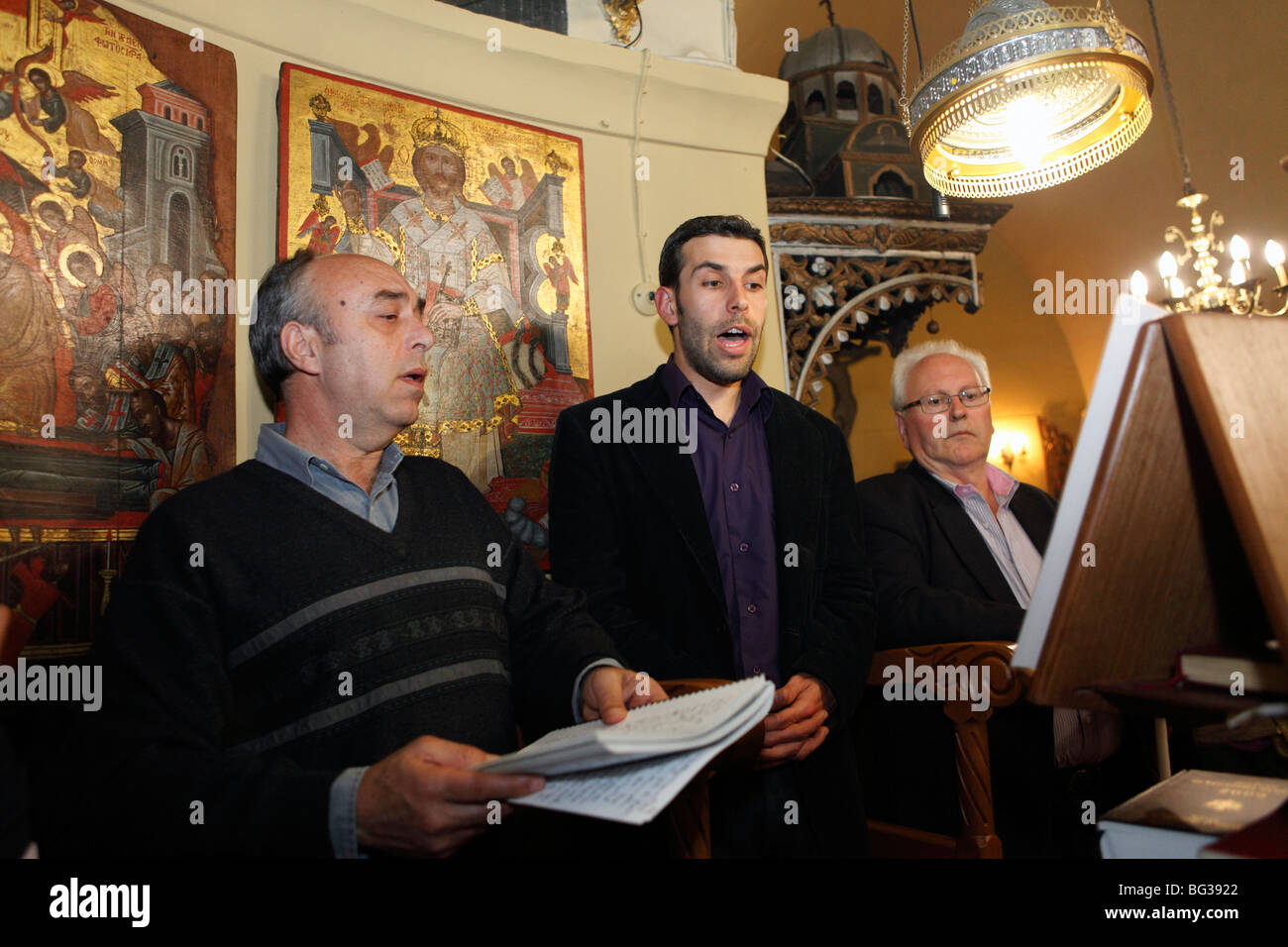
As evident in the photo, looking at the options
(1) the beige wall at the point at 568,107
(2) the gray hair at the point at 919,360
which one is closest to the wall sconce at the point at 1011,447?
(1) the beige wall at the point at 568,107

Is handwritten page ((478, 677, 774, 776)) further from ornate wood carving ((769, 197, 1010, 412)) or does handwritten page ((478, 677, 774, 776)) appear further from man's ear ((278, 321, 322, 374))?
ornate wood carving ((769, 197, 1010, 412))

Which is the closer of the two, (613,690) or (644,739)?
(644,739)

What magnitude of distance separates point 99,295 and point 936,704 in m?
2.72

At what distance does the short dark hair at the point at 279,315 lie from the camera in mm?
2154

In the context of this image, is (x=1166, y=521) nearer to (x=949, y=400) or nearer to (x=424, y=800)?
(x=424, y=800)

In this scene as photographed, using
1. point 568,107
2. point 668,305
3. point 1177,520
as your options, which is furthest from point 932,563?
point 568,107

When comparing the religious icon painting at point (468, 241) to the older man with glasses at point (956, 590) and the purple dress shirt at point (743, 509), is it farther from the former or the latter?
the older man with glasses at point (956, 590)

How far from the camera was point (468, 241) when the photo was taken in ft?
10.7

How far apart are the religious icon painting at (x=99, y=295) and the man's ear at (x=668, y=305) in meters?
1.38

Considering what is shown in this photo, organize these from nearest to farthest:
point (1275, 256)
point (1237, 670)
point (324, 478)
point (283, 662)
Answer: point (1237, 670)
point (283, 662)
point (324, 478)
point (1275, 256)

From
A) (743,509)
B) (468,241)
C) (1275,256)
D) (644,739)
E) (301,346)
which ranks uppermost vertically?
(1275,256)

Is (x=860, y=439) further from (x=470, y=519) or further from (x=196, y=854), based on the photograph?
(x=196, y=854)

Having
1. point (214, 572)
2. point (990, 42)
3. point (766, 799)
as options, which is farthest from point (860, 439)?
point (214, 572)

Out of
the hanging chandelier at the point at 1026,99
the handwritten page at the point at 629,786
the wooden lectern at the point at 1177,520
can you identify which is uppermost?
the hanging chandelier at the point at 1026,99
